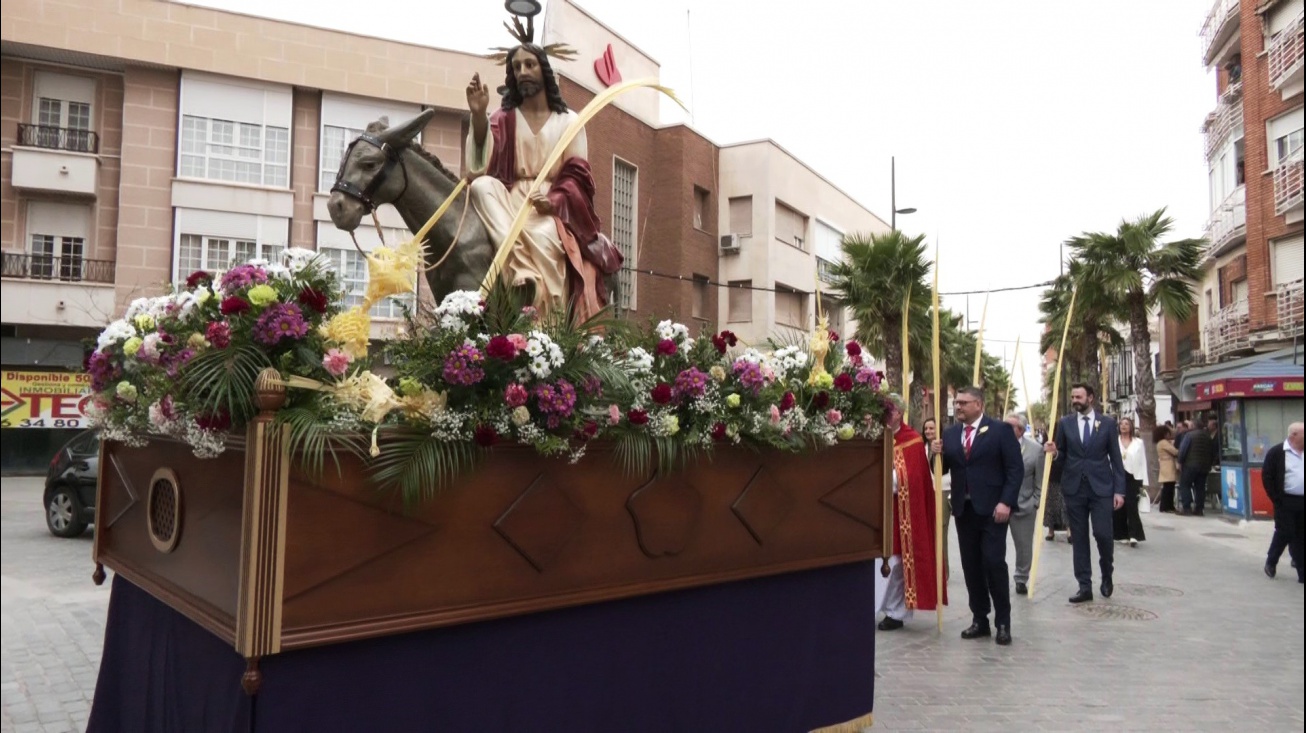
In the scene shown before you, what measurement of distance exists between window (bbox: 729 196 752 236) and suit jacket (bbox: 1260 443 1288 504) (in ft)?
72.3

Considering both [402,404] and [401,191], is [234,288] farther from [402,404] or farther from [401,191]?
[401,191]

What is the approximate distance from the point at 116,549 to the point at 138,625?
1.44 ft

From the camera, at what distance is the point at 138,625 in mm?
3879

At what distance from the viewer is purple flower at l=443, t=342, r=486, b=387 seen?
3.06 meters

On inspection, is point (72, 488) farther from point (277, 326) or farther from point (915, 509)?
point (277, 326)

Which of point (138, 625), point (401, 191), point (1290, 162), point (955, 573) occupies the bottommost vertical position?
point (955, 573)

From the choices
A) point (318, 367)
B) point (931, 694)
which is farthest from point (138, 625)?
point (931, 694)

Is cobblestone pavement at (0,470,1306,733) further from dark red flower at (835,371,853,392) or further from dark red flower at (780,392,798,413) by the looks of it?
dark red flower at (780,392,798,413)

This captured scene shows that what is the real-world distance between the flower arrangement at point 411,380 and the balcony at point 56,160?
23.7 metres

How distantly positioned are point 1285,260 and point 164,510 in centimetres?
2573

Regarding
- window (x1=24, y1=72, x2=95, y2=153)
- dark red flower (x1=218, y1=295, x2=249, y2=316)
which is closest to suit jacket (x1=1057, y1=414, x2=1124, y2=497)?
dark red flower (x1=218, y1=295, x2=249, y2=316)

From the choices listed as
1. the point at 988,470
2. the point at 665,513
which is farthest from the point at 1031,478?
the point at 665,513

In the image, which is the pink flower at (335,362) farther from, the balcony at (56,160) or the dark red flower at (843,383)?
the balcony at (56,160)

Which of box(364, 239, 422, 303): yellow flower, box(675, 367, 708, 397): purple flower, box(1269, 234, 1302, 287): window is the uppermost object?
box(1269, 234, 1302, 287): window
